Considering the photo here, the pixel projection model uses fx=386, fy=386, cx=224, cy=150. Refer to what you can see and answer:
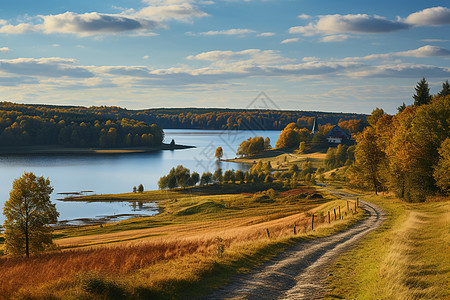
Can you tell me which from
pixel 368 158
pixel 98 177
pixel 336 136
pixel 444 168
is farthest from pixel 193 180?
pixel 336 136

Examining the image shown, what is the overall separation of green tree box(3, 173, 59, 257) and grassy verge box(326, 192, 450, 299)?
2701 centimetres

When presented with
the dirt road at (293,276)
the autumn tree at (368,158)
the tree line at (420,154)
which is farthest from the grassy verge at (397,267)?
the autumn tree at (368,158)

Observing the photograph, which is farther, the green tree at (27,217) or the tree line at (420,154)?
the tree line at (420,154)

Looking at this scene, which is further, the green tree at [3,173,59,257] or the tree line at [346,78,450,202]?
the tree line at [346,78,450,202]

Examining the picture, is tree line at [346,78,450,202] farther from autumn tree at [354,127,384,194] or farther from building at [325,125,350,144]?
building at [325,125,350,144]

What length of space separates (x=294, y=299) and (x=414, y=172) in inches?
1584

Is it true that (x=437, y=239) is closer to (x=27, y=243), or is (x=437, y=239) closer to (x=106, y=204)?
(x=27, y=243)

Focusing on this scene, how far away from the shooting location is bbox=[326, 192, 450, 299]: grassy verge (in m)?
12.8

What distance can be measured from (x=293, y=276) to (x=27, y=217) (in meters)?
27.0

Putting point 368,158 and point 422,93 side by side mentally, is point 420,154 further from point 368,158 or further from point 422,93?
point 422,93

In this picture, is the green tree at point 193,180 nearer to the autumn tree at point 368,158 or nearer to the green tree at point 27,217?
the autumn tree at point 368,158

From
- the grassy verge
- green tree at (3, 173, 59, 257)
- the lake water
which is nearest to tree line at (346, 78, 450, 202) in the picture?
the grassy verge

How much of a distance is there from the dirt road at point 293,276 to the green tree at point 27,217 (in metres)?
23.9

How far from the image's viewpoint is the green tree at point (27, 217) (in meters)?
33.7
